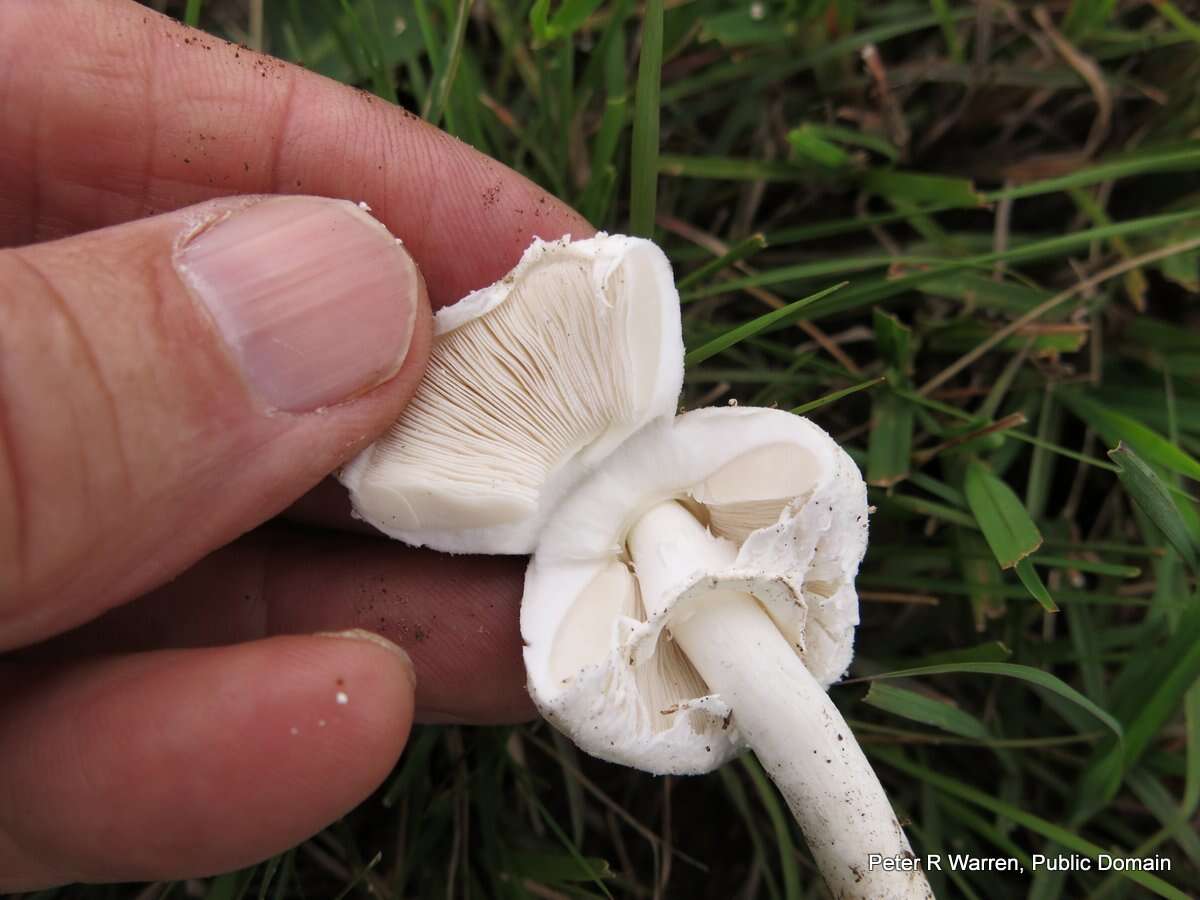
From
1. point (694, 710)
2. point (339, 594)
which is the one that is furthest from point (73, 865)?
point (694, 710)

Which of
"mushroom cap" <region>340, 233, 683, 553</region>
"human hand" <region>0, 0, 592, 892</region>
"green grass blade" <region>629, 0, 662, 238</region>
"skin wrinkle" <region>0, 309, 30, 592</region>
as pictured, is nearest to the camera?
"skin wrinkle" <region>0, 309, 30, 592</region>

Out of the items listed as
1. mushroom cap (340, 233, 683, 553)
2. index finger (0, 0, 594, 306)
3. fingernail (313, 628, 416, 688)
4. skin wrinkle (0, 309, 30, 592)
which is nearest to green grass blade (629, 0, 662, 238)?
index finger (0, 0, 594, 306)

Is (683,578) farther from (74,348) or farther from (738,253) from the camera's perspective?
(74,348)

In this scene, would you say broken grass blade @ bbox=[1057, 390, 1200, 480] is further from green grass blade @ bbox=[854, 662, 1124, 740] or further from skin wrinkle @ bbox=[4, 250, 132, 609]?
skin wrinkle @ bbox=[4, 250, 132, 609]

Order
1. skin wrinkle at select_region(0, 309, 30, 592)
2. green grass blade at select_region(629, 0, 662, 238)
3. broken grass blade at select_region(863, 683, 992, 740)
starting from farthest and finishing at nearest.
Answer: green grass blade at select_region(629, 0, 662, 238), broken grass blade at select_region(863, 683, 992, 740), skin wrinkle at select_region(0, 309, 30, 592)

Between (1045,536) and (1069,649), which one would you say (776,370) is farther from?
(1069,649)

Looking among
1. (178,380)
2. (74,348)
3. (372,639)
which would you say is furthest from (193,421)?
(372,639)

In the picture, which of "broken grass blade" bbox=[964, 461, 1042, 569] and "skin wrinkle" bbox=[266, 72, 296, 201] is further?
"skin wrinkle" bbox=[266, 72, 296, 201]
